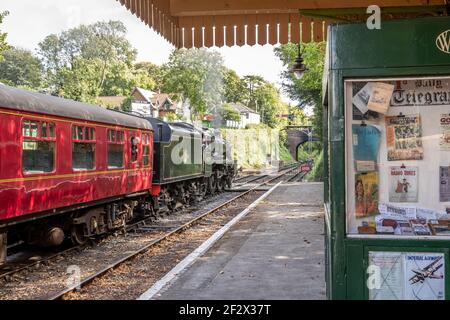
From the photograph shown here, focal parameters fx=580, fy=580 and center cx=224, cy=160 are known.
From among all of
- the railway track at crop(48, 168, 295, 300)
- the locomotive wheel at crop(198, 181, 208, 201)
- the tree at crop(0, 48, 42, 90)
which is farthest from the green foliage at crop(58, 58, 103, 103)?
the railway track at crop(48, 168, 295, 300)

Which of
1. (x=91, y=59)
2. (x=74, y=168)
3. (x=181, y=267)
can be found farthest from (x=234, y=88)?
(x=181, y=267)

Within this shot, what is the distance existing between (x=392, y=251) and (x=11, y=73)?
337ft

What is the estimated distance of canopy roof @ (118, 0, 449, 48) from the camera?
6.80 m

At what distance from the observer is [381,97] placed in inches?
151

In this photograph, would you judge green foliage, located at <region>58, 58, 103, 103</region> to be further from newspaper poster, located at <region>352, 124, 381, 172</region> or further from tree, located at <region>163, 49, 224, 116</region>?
newspaper poster, located at <region>352, 124, 381, 172</region>

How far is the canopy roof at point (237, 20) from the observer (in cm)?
680

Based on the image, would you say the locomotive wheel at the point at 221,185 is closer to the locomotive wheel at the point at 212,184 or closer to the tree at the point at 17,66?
the locomotive wheel at the point at 212,184

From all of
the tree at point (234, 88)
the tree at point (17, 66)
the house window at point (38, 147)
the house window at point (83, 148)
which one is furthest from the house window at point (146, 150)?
the tree at point (17, 66)

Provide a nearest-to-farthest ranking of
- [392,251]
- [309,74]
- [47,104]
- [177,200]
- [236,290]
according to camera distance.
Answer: [392,251], [236,290], [47,104], [177,200], [309,74]

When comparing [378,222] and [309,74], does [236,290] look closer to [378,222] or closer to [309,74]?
[378,222]

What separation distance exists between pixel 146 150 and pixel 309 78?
504 inches

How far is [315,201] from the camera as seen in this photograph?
20906 millimetres

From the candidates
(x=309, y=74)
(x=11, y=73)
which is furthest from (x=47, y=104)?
(x=11, y=73)

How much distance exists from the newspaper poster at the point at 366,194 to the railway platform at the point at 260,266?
134 inches
